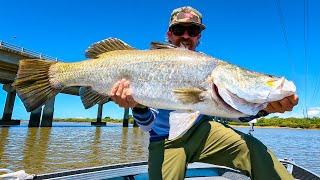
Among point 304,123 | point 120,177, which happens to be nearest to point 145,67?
point 120,177

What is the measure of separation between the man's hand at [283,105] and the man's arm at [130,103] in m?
1.35

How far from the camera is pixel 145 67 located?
389 cm

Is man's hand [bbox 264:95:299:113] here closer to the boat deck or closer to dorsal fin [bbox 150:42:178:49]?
dorsal fin [bbox 150:42:178:49]

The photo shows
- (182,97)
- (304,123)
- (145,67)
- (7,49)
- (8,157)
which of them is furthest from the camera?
(304,123)

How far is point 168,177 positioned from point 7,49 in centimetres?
3608

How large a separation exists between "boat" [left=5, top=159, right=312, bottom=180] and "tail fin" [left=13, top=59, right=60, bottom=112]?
2293mm

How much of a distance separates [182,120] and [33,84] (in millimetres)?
1695

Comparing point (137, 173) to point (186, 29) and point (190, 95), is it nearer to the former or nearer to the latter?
point (186, 29)

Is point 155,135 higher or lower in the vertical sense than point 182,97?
lower

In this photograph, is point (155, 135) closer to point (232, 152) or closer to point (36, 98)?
point (232, 152)

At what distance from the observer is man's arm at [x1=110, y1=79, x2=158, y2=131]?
393 centimetres

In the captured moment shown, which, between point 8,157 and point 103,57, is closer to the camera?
point 103,57

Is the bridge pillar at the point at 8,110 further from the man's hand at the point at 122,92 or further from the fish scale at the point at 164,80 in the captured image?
the man's hand at the point at 122,92

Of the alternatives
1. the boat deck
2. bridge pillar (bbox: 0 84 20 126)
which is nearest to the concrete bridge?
bridge pillar (bbox: 0 84 20 126)
